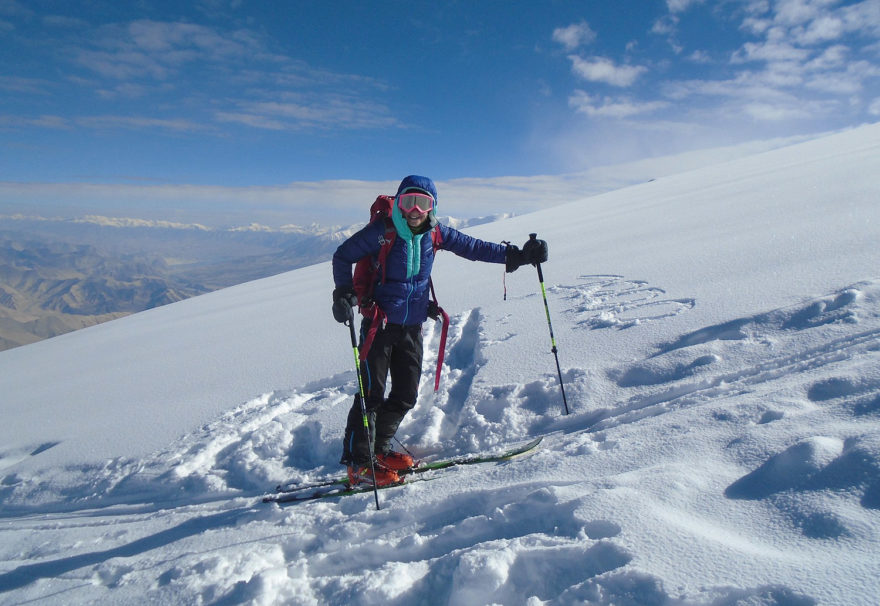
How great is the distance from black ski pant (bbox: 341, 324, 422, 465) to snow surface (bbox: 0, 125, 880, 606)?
50 cm

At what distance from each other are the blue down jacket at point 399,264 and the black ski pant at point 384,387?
0.18m

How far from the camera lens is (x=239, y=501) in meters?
3.67

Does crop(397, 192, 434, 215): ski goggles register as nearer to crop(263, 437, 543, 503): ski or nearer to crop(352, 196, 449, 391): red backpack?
crop(352, 196, 449, 391): red backpack

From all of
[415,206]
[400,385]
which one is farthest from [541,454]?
[415,206]

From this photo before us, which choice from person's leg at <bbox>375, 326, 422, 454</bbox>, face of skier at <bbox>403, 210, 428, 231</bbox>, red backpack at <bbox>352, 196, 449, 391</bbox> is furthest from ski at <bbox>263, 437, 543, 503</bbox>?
face of skier at <bbox>403, 210, 428, 231</bbox>

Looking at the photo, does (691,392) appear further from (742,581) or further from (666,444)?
(742,581)

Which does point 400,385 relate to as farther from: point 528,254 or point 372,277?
point 528,254

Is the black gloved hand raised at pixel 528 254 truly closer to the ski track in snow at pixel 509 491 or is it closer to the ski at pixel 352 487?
the ski track in snow at pixel 509 491

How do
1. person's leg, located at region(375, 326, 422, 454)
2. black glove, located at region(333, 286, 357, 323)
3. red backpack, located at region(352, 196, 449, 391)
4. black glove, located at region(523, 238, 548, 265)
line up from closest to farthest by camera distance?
1. black glove, located at region(333, 286, 357, 323)
2. red backpack, located at region(352, 196, 449, 391)
3. person's leg, located at region(375, 326, 422, 454)
4. black glove, located at region(523, 238, 548, 265)

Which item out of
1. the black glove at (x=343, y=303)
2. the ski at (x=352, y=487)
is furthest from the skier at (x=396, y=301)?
the ski at (x=352, y=487)

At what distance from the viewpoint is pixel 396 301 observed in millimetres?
3596

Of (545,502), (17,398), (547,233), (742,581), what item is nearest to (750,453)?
(742,581)

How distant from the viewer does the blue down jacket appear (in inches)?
135

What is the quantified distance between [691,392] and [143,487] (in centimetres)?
505
